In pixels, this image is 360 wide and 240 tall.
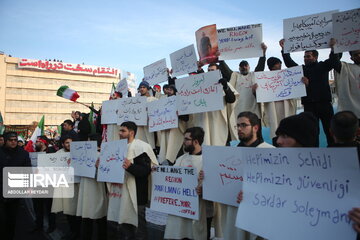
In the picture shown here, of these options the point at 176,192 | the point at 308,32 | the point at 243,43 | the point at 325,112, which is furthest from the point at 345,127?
the point at 243,43

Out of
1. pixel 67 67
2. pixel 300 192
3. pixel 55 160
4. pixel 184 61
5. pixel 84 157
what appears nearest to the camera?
pixel 300 192

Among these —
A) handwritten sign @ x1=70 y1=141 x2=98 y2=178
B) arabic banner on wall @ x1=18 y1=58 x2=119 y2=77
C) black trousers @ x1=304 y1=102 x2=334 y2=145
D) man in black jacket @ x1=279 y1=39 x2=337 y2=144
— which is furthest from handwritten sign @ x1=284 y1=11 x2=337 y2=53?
arabic banner on wall @ x1=18 y1=58 x2=119 y2=77

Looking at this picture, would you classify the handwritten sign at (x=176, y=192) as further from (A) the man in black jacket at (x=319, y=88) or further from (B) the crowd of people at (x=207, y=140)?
(A) the man in black jacket at (x=319, y=88)

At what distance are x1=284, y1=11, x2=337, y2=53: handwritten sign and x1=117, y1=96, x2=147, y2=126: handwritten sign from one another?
2.92 m

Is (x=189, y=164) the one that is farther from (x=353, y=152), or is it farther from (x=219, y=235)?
(x=353, y=152)

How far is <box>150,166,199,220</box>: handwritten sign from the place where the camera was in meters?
3.14

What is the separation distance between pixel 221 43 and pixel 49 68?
69.8m

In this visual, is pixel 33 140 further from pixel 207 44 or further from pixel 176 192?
pixel 176 192

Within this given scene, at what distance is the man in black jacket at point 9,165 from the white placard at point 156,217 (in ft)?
9.07

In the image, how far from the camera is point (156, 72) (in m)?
7.60

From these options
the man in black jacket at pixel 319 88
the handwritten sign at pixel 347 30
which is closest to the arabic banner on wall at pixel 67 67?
the man in black jacket at pixel 319 88

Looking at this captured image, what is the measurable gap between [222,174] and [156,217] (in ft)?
6.01

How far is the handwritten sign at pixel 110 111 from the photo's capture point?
6.61m

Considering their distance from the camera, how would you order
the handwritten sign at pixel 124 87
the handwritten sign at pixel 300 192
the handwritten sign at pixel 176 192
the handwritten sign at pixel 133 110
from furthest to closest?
the handwritten sign at pixel 124 87
the handwritten sign at pixel 133 110
the handwritten sign at pixel 176 192
the handwritten sign at pixel 300 192
